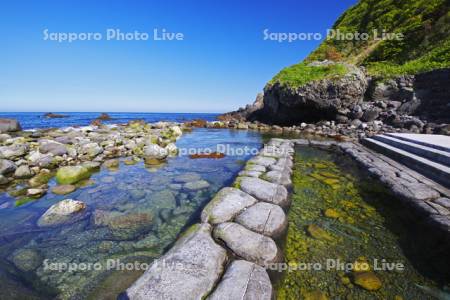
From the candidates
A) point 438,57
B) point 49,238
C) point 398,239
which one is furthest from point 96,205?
point 438,57

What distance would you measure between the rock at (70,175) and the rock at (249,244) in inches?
184

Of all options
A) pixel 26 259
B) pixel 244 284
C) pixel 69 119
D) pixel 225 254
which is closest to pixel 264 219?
pixel 225 254

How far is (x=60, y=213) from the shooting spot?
11.9 ft

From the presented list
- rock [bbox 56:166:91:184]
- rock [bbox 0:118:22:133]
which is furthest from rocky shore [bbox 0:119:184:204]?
rock [bbox 0:118:22:133]

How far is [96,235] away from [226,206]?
2091mm

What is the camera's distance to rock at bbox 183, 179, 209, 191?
503 centimetres

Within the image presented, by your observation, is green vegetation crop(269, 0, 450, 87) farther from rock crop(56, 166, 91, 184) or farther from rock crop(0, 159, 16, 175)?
rock crop(0, 159, 16, 175)

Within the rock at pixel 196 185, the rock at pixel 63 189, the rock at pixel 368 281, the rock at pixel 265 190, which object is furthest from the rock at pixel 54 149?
the rock at pixel 368 281

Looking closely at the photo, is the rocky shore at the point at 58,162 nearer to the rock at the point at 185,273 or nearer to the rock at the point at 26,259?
the rock at the point at 26,259

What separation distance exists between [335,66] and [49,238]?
74.4 feet

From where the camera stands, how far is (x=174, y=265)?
203 cm

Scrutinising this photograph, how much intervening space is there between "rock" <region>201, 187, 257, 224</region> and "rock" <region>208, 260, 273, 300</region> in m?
0.86

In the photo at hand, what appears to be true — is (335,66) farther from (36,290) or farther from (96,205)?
(36,290)

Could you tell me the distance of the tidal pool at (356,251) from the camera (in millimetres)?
2131
